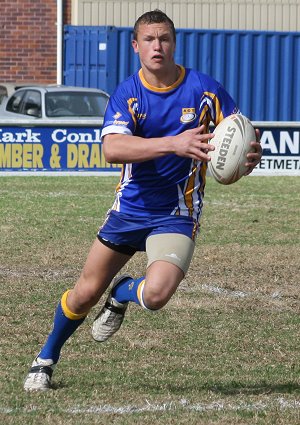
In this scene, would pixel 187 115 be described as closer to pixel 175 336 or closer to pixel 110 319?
pixel 110 319

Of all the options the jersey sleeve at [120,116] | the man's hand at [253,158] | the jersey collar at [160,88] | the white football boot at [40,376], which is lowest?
the white football boot at [40,376]

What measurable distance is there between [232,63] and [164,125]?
73.1 ft

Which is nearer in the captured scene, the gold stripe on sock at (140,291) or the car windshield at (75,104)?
the gold stripe on sock at (140,291)

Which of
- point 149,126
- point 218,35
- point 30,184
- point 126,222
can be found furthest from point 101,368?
point 218,35

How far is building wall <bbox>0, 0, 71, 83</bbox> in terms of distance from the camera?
2992cm

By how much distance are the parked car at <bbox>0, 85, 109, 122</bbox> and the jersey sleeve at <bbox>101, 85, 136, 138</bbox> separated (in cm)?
1489

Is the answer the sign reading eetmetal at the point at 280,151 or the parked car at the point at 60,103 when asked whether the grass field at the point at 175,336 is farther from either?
the parked car at the point at 60,103

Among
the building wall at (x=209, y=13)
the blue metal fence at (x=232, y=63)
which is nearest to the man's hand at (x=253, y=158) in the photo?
the blue metal fence at (x=232, y=63)

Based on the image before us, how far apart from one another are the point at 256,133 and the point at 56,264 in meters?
4.94

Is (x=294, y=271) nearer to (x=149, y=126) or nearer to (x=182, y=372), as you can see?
(x=182, y=372)

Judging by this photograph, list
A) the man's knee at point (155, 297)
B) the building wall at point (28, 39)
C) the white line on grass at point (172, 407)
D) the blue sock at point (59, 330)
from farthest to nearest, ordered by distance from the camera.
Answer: the building wall at point (28, 39) → the blue sock at point (59, 330) → the man's knee at point (155, 297) → the white line on grass at point (172, 407)

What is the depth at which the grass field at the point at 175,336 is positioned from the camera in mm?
6070

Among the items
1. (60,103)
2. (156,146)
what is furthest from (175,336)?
(60,103)

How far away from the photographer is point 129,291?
21.2 feet
